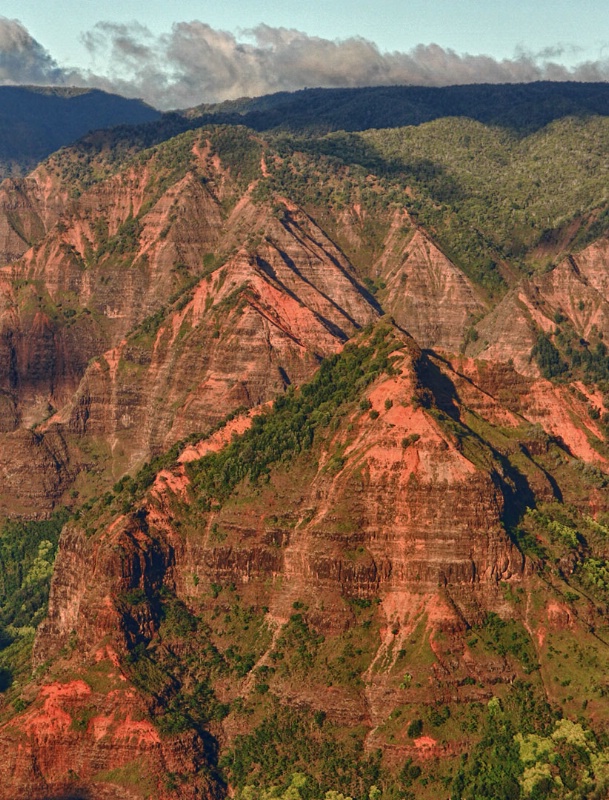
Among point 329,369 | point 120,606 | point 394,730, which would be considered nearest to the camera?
point 394,730

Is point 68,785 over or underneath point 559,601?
underneath

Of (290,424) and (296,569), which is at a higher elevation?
(290,424)

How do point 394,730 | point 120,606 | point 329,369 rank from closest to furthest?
point 394,730
point 120,606
point 329,369

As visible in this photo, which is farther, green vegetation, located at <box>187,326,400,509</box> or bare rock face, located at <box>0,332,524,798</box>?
green vegetation, located at <box>187,326,400,509</box>

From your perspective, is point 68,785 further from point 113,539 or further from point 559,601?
point 559,601

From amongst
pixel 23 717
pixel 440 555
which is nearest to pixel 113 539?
pixel 23 717

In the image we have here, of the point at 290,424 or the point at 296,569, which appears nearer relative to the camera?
the point at 296,569

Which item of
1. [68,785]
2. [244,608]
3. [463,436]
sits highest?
[463,436]

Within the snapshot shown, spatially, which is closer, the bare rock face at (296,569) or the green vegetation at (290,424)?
the bare rock face at (296,569)

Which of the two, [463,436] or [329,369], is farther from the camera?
[329,369]
